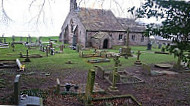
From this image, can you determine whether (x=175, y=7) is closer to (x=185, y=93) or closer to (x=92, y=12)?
(x=185, y=93)

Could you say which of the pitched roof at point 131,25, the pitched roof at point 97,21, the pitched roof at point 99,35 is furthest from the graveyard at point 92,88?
the pitched roof at point 131,25

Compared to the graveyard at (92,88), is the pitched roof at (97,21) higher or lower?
higher

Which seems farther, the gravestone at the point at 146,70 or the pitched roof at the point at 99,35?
the pitched roof at the point at 99,35

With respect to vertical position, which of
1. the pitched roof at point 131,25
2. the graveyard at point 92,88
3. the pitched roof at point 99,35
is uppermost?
the pitched roof at point 131,25

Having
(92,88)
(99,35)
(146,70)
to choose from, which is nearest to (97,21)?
(99,35)

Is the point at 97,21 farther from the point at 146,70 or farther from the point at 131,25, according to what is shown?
the point at 146,70

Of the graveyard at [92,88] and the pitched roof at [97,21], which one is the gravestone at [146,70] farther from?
the pitched roof at [97,21]

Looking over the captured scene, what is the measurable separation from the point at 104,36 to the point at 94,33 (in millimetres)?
2561

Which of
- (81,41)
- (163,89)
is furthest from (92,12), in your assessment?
(163,89)

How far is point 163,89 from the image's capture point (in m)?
11.0

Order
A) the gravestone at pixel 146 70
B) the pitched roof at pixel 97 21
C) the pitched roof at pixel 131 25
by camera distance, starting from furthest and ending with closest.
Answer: the pitched roof at pixel 131 25, the pitched roof at pixel 97 21, the gravestone at pixel 146 70

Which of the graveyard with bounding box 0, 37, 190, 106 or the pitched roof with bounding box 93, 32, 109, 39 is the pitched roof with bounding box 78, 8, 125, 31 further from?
the graveyard with bounding box 0, 37, 190, 106

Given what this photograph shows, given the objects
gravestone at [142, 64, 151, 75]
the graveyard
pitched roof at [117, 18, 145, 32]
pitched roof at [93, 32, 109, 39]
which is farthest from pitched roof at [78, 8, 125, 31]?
gravestone at [142, 64, 151, 75]

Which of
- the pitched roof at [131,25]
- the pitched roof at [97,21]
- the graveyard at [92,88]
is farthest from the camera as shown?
the pitched roof at [131,25]
